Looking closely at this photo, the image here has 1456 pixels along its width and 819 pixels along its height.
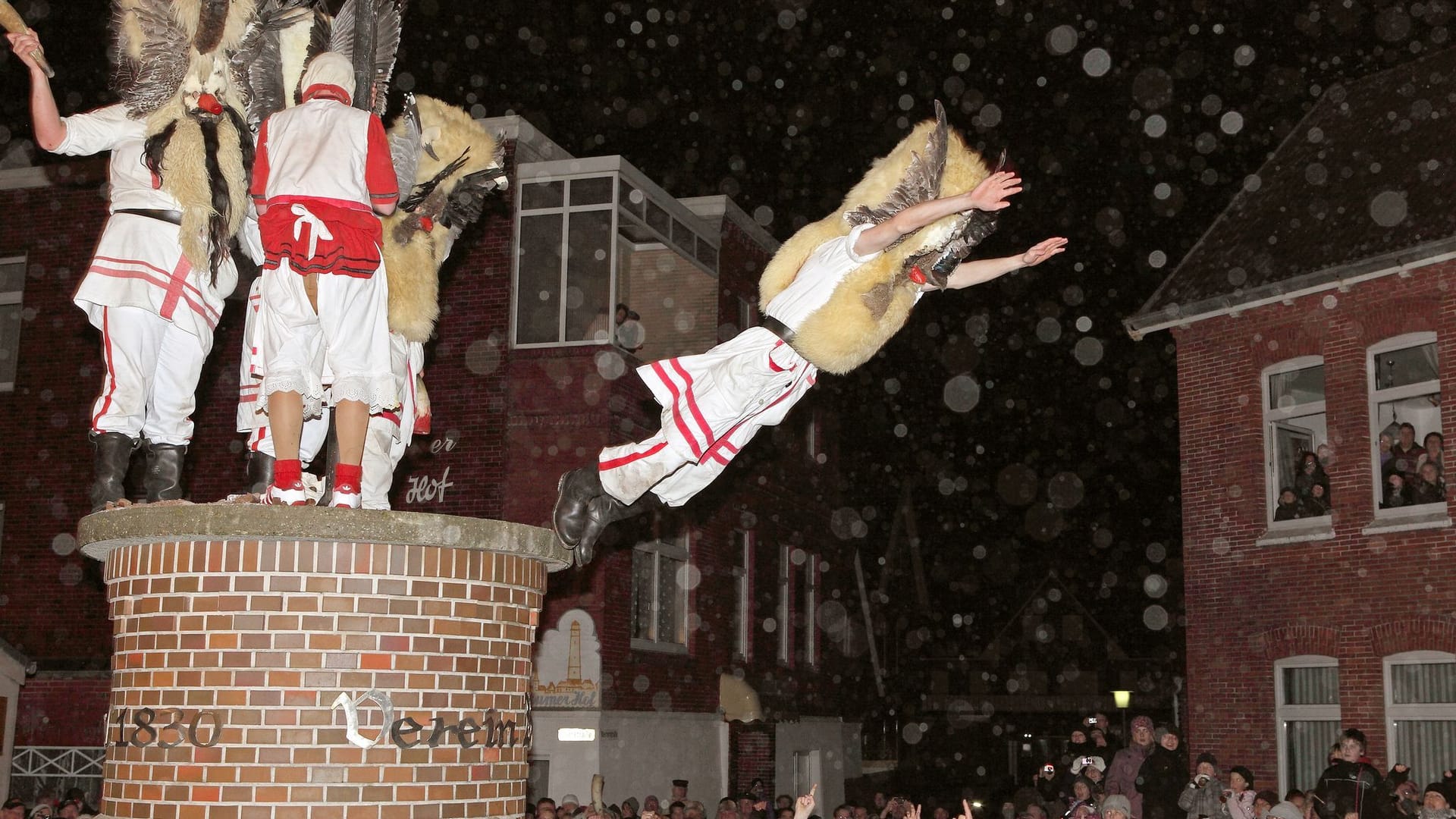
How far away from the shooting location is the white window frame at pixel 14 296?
20.9 m

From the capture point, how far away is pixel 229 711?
5.40 meters

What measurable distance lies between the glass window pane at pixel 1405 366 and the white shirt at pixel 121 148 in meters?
13.9

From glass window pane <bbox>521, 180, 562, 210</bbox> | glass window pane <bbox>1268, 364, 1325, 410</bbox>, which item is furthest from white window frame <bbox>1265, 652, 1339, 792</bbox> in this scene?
glass window pane <bbox>521, 180, 562, 210</bbox>

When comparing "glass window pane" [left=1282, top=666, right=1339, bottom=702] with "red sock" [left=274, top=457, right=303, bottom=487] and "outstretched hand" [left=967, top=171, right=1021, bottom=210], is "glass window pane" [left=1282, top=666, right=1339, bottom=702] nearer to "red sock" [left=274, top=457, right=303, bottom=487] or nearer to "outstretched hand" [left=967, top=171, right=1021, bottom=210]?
"outstretched hand" [left=967, top=171, right=1021, bottom=210]

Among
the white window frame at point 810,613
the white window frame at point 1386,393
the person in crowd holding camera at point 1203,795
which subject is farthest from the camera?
the white window frame at point 810,613

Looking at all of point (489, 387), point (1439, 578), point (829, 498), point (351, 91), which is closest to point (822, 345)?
point (351, 91)

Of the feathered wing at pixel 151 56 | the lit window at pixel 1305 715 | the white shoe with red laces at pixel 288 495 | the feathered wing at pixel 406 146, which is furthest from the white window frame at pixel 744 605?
the white shoe with red laces at pixel 288 495

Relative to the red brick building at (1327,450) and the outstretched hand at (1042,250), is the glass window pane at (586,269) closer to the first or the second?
the red brick building at (1327,450)

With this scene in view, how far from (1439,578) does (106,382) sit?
13599 millimetres

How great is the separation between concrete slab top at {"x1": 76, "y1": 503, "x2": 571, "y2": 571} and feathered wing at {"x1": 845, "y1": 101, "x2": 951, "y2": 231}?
227 cm

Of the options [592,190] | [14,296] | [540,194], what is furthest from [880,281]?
[14,296]

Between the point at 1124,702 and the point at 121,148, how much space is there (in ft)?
109

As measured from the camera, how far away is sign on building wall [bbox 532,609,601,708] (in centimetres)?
1891

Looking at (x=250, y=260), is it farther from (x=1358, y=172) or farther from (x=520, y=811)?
(x=1358, y=172)
